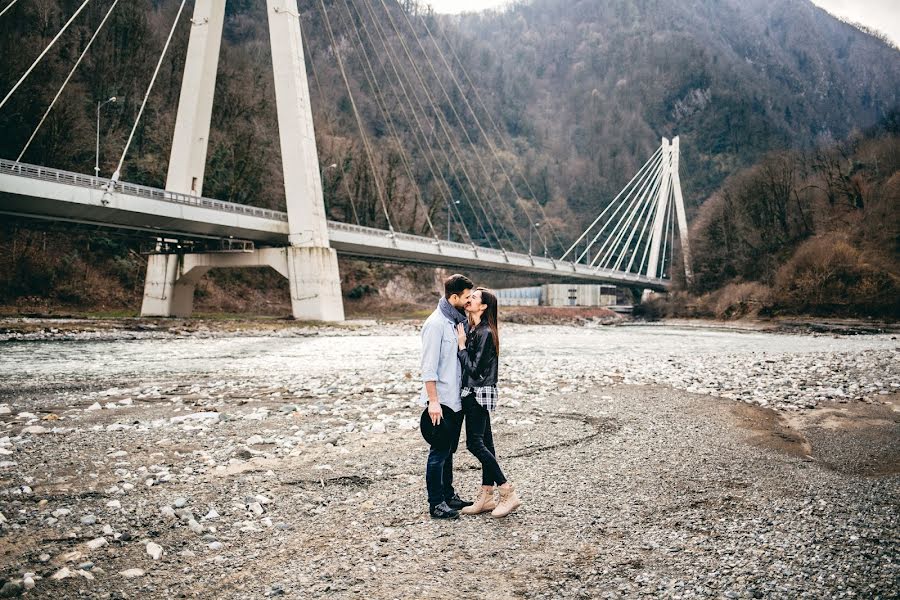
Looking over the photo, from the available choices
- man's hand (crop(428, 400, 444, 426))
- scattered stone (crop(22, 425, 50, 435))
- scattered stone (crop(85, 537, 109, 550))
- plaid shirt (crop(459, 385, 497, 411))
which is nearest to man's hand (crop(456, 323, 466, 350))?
plaid shirt (crop(459, 385, 497, 411))

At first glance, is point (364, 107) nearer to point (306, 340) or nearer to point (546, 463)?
point (306, 340)

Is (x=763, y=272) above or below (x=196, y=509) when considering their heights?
above

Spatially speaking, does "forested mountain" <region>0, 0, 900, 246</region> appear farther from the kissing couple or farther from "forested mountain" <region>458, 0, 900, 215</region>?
the kissing couple

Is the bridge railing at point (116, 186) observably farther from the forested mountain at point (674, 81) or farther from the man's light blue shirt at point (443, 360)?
the forested mountain at point (674, 81)

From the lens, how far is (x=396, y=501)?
4.83m

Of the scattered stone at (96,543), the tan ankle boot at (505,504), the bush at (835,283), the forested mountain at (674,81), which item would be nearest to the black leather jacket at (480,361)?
the tan ankle boot at (505,504)

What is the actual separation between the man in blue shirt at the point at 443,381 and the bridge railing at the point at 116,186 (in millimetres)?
26988

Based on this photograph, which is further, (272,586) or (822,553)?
(822,553)

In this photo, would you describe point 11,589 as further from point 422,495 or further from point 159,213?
point 159,213

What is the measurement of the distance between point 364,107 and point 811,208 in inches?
2743

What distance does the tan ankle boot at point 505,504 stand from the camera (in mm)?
4469

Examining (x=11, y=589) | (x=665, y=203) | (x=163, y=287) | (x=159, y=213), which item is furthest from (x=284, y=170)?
(x=665, y=203)

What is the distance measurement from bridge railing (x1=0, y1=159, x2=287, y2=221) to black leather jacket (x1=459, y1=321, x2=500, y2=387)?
89.1 ft

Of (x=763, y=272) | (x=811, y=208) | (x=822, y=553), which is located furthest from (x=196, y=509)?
(x=811, y=208)
